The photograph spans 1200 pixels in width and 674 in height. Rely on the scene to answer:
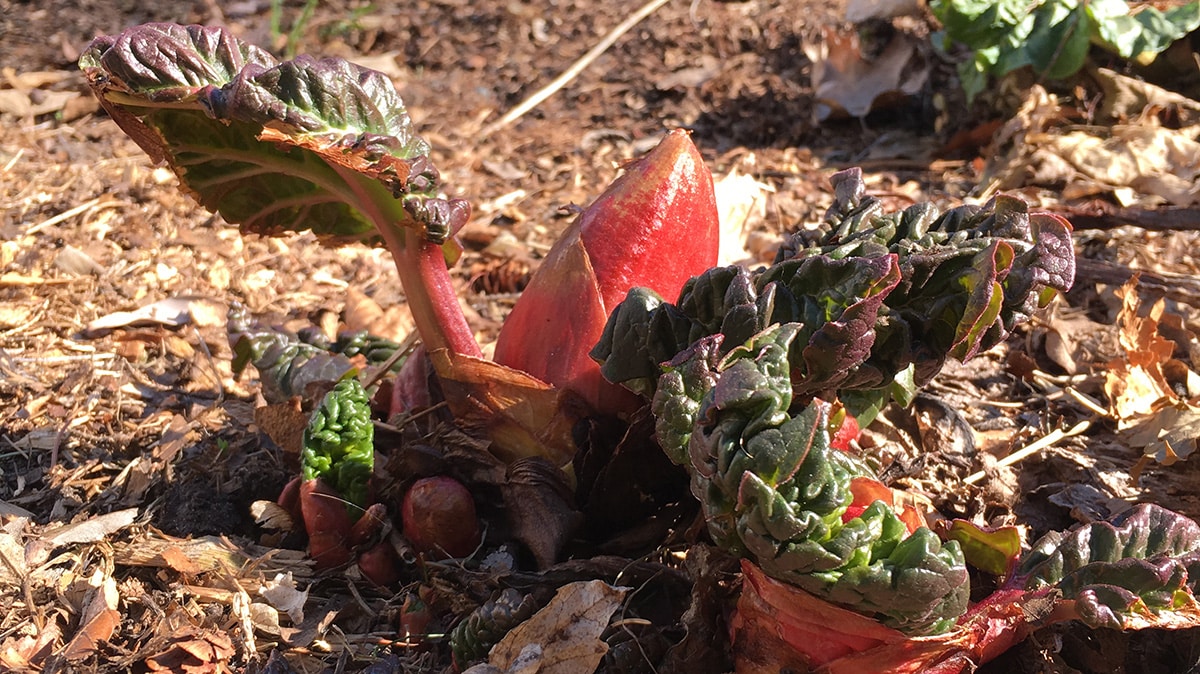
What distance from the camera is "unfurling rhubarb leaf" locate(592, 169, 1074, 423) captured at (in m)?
1.51

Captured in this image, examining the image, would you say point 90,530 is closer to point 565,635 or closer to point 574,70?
point 565,635

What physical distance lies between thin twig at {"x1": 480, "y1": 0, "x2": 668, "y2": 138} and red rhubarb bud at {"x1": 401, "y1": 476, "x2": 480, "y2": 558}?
2.76m

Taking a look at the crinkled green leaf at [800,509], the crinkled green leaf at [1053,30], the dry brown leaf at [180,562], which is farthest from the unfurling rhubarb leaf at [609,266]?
the crinkled green leaf at [1053,30]

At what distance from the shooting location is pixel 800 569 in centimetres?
134

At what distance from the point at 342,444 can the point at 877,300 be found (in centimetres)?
105

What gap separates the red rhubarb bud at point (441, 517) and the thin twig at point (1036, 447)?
1045mm

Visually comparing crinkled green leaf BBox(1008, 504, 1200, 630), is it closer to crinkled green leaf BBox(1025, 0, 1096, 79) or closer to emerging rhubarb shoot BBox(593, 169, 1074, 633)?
emerging rhubarb shoot BBox(593, 169, 1074, 633)

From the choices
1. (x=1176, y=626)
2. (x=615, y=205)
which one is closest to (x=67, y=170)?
(x=615, y=205)

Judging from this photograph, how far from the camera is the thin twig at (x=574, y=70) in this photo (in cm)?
458

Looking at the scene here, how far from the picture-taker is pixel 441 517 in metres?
1.94

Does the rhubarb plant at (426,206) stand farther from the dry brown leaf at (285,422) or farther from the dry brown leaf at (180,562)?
the dry brown leaf at (180,562)

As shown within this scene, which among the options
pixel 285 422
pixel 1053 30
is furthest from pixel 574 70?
pixel 285 422

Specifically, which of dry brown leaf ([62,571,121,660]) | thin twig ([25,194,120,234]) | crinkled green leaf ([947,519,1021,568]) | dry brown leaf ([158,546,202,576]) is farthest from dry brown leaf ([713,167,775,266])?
thin twig ([25,194,120,234])

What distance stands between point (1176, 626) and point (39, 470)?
227 cm
